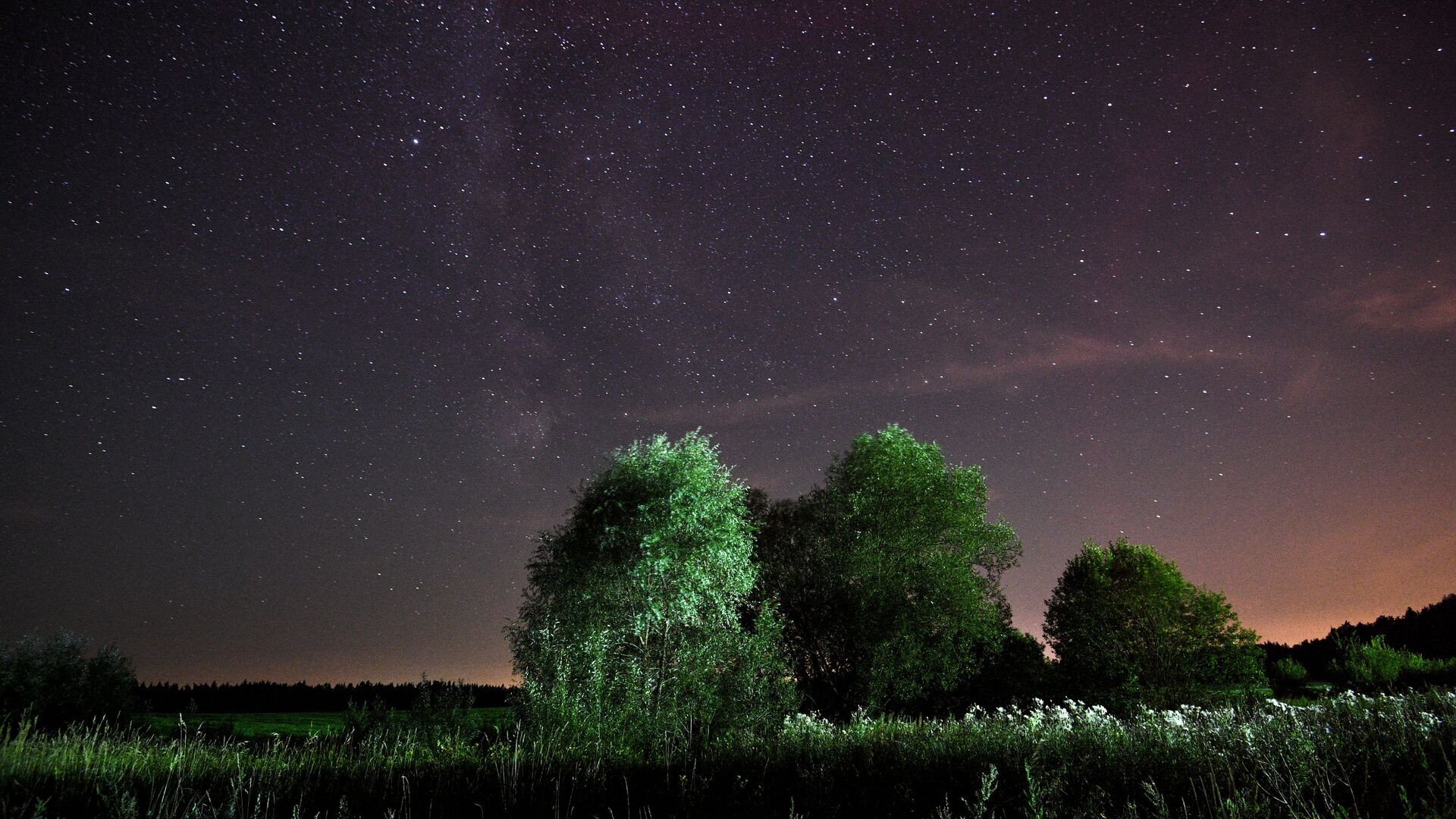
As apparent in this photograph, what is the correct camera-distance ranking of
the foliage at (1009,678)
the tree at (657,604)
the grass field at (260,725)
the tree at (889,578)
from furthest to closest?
the foliage at (1009,678), the tree at (889,578), the grass field at (260,725), the tree at (657,604)

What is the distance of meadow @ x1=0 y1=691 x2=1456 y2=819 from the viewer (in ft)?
22.9

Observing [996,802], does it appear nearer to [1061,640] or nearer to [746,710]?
[746,710]

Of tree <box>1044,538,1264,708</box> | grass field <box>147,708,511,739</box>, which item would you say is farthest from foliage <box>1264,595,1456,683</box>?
grass field <box>147,708,511,739</box>

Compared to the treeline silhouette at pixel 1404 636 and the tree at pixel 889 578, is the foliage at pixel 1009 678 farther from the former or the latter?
the treeline silhouette at pixel 1404 636

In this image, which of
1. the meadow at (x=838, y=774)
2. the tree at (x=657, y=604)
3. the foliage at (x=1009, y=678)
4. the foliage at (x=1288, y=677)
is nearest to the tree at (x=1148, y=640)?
the foliage at (x=1009, y=678)

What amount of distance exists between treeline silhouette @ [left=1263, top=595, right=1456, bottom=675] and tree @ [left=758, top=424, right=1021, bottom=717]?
2873 cm

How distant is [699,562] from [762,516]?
14.1 meters

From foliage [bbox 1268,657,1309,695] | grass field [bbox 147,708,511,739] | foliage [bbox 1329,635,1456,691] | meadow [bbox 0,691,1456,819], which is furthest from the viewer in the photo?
foliage [bbox 1268,657,1309,695]

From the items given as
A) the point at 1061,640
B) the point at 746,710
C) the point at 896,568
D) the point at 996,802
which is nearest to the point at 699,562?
the point at 746,710

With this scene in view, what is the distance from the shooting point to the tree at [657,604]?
19.1m

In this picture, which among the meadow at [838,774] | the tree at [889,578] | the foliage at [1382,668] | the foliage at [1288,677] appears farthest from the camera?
the foliage at [1288,677]

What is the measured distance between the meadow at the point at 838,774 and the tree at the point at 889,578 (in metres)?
17.4

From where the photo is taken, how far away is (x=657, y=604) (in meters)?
21.4

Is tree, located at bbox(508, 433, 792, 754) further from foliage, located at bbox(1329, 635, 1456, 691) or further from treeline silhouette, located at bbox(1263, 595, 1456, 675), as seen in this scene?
treeline silhouette, located at bbox(1263, 595, 1456, 675)
